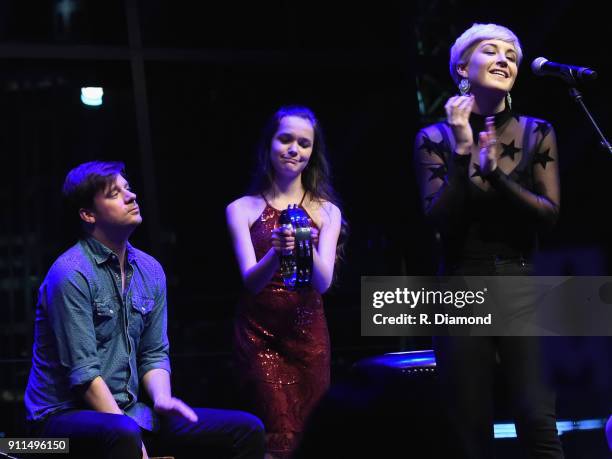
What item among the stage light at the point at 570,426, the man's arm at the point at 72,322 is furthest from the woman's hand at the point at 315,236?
the stage light at the point at 570,426

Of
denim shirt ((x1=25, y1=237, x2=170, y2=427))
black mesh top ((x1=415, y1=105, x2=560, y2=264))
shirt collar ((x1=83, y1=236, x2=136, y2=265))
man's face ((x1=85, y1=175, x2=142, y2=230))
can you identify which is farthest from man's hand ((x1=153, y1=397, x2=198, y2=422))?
black mesh top ((x1=415, y1=105, x2=560, y2=264))

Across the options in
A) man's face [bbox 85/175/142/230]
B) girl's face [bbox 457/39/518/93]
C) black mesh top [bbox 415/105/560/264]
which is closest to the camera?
black mesh top [bbox 415/105/560/264]

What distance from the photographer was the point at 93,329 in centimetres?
259

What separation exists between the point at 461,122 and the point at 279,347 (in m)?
1.17

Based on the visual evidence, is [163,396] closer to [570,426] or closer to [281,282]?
[281,282]

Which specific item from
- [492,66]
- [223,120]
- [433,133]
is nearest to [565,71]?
[492,66]

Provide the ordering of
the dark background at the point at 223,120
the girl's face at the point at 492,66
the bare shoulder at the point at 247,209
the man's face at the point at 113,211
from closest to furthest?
1. the girl's face at the point at 492,66
2. the man's face at the point at 113,211
3. the bare shoulder at the point at 247,209
4. the dark background at the point at 223,120

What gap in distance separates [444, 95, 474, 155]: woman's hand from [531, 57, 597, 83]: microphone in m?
0.41

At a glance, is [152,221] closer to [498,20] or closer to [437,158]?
[498,20]

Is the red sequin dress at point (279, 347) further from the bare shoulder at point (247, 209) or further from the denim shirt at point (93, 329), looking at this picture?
the denim shirt at point (93, 329)

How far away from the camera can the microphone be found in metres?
2.53

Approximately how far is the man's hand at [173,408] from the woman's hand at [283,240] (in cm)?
63

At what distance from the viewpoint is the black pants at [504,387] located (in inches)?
86.2

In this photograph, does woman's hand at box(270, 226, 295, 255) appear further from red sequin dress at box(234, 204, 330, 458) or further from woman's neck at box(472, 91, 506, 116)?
woman's neck at box(472, 91, 506, 116)
